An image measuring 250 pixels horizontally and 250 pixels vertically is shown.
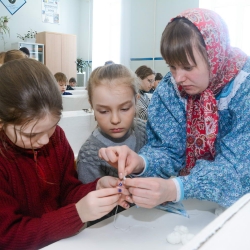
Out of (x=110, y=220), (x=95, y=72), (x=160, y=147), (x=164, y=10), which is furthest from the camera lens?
(x=164, y=10)

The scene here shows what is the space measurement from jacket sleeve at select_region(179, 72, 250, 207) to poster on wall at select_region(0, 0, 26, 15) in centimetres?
703

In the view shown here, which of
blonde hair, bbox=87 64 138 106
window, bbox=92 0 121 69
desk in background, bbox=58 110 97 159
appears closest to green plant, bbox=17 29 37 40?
window, bbox=92 0 121 69

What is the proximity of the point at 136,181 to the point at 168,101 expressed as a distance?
0.40 metres

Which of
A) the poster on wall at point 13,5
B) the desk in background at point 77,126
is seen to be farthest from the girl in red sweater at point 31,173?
the poster on wall at point 13,5

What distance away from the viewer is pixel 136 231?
0.73 metres

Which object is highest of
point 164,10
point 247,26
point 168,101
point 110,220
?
point 164,10

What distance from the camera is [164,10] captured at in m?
6.10

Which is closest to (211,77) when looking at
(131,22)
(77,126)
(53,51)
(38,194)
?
(38,194)

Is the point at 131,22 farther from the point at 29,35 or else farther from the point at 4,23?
the point at 4,23

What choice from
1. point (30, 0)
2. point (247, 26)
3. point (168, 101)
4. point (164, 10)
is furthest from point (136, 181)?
point (30, 0)

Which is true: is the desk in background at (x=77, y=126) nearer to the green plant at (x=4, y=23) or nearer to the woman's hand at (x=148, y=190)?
the woman's hand at (x=148, y=190)

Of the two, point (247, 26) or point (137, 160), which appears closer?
point (137, 160)

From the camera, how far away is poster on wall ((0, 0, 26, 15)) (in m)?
6.78

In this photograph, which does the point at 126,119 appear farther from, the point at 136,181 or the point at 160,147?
the point at 136,181
